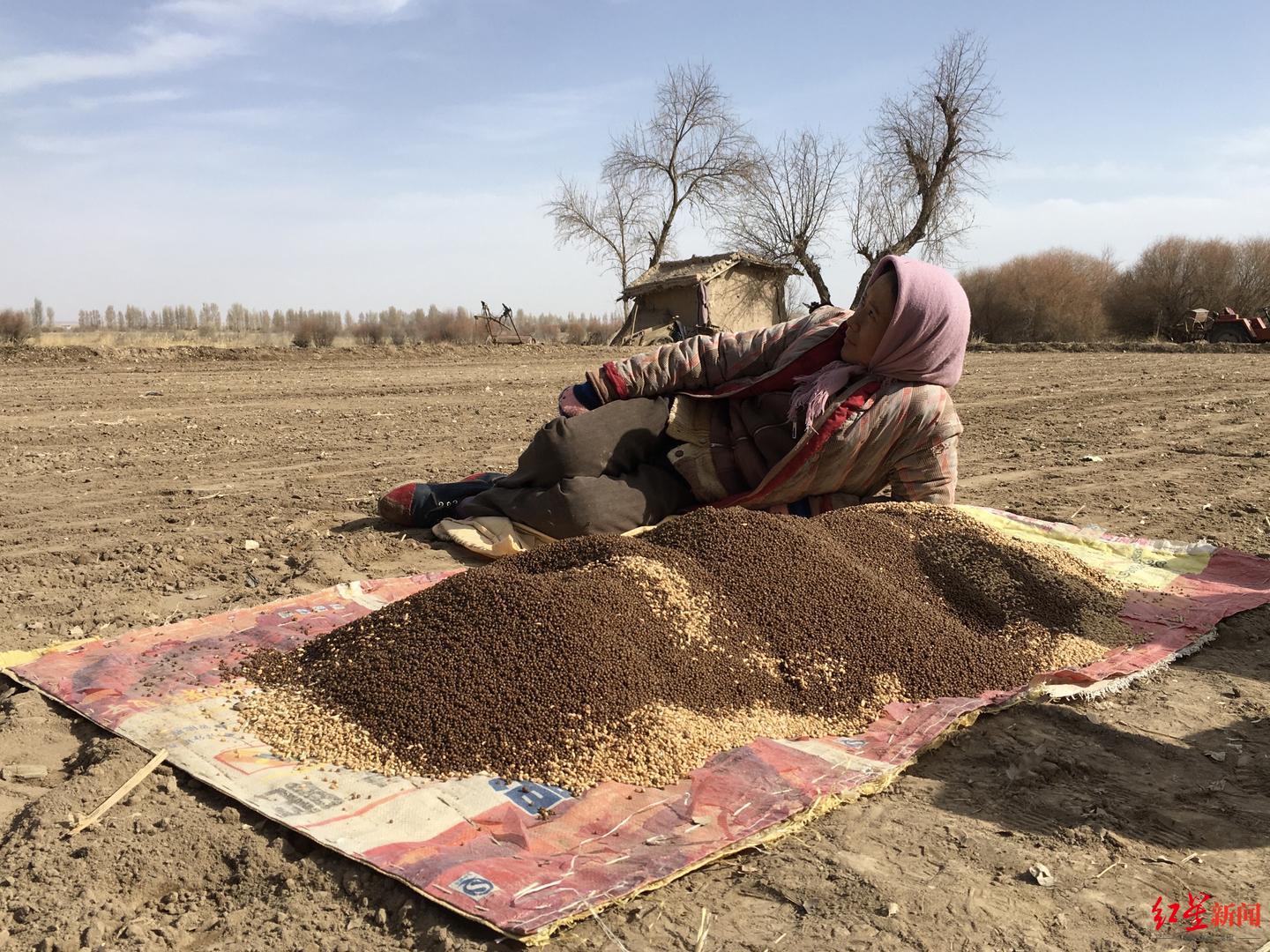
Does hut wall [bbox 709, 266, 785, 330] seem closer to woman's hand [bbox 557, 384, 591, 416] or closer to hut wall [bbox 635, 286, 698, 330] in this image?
hut wall [bbox 635, 286, 698, 330]

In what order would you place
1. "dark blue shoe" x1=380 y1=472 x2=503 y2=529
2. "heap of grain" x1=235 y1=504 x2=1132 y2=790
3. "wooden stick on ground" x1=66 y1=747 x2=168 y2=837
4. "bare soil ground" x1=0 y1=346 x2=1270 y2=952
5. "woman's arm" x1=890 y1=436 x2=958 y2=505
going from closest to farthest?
1. "bare soil ground" x1=0 y1=346 x2=1270 y2=952
2. "wooden stick on ground" x1=66 y1=747 x2=168 y2=837
3. "heap of grain" x1=235 y1=504 x2=1132 y2=790
4. "woman's arm" x1=890 y1=436 x2=958 y2=505
5. "dark blue shoe" x1=380 y1=472 x2=503 y2=529

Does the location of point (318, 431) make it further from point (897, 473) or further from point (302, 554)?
point (897, 473)

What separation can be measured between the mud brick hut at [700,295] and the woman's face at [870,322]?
19.3 metres

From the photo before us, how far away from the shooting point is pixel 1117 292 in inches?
1183

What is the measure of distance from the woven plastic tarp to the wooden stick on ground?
1.3 inches

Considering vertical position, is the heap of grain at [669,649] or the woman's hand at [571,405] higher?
the woman's hand at [571,405]

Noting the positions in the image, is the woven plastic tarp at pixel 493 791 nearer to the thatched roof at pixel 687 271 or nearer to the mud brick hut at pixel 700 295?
the mud brick hut at pixel 700 295

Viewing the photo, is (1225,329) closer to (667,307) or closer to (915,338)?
(667,307)

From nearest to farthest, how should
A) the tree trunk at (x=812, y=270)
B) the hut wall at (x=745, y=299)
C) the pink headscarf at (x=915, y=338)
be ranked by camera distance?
1. the pink headscarf at (x=915, y=338)
2. the hut wall at (x=745, y=299)
3. the tree trunk at (x=812, y=270)

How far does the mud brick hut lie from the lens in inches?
939

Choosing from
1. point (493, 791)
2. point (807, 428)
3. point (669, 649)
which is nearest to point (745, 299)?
point (807, 428)

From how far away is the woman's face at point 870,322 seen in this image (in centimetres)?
324
